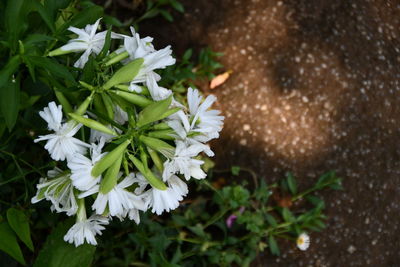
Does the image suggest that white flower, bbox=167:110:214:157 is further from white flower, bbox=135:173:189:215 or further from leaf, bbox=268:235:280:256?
leaf, bbox=268:235:280:256

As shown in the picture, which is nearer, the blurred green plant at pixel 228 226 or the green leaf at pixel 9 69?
the green leaf at pixel 9 69

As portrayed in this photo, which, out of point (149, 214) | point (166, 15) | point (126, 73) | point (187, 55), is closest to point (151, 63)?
point (126, 73)

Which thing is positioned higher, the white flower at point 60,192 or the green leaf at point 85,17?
the green leaf at point 85,17

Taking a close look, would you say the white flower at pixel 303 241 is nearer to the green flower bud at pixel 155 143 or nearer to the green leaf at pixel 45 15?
the green flower bud at pixel 155 143

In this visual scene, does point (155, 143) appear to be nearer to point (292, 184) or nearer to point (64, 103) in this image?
point (64, 103)

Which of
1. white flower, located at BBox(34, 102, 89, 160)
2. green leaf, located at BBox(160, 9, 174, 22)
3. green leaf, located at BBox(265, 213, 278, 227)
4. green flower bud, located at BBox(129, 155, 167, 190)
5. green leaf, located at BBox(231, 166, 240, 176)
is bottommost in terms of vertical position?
green leaf, located at BBox(265, 213, 278, 227)

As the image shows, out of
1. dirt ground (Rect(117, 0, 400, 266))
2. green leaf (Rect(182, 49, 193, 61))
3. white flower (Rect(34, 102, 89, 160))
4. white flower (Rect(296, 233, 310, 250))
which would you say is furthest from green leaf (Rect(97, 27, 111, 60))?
white flower (Rect(296, 233, 310, 250))

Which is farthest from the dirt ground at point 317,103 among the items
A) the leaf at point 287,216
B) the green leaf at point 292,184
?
the leaf at point 287,216

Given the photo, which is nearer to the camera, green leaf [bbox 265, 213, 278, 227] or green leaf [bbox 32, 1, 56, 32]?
green leaf [bbox 32, 1, 56, 32]
